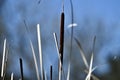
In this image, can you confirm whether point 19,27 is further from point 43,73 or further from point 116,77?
point 43,73

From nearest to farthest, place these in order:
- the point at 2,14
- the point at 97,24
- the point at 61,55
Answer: the point at 61,55 < the point at 97,24 < the point at 2,14

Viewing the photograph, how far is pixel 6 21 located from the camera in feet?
18.5

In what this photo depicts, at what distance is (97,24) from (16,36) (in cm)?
122

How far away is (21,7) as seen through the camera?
5.33 m

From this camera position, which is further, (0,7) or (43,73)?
(0,7)

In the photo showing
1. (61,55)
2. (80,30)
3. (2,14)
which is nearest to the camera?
(61,55)

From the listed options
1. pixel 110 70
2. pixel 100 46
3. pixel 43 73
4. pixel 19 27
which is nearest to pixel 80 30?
pixel 100 46

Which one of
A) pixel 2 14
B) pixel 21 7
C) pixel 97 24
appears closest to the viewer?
pixel 97 24

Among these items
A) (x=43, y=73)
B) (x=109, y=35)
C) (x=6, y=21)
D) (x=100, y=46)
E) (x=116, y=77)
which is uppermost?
(x=6, y=21)

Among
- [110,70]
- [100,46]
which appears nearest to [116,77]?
[110,70]

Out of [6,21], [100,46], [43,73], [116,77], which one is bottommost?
[43,73]

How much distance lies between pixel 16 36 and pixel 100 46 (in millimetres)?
1277

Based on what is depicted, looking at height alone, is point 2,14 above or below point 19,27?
above

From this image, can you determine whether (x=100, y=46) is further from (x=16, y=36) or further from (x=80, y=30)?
(x=16, y=36)
